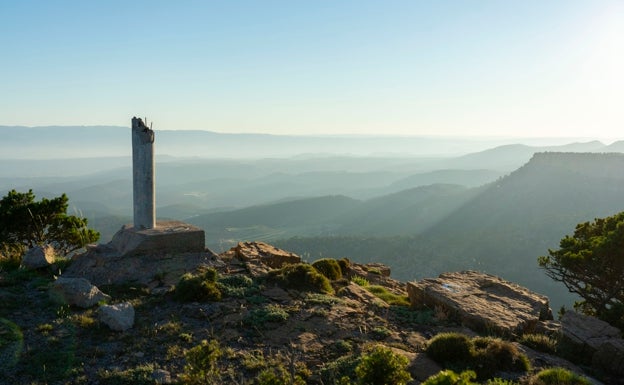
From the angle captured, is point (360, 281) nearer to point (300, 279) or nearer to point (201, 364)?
point (300, 279)

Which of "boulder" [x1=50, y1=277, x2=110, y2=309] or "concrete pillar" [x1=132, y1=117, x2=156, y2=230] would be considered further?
"concrete pillar" [x1=132, y1=117, x2=156, y2=230]

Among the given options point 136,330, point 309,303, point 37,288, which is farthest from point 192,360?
point 37,288

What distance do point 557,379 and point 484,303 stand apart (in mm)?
6543

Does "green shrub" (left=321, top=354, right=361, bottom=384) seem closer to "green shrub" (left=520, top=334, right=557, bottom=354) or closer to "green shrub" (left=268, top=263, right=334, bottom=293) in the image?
"green shrub" (left=268, top=263, right=334, bottom=293)

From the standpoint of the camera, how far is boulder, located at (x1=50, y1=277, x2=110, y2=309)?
493 inches

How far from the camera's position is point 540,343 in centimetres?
1288

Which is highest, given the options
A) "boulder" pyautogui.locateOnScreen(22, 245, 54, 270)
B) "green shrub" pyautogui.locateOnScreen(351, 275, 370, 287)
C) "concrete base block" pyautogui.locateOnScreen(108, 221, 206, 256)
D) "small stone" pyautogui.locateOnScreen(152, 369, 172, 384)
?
"concrete base block" pyautogui.locateOnScreen(108, 221, 206, 256)

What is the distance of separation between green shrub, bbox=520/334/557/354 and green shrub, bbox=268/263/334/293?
714 cm

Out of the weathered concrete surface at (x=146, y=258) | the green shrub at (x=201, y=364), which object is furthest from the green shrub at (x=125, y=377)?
the weathered concrete surface at (x=146, y=258)

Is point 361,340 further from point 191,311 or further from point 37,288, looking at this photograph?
point 37,288

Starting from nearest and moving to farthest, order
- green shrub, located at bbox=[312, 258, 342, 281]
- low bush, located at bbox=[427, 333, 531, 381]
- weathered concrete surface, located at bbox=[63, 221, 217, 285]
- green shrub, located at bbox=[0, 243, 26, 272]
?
low bush, located at bbox=[427, 333, 531, 381], weathered concrete surface, located at bbox=[63, 221, 217, 285], green shrub, located at bbox=[0, 243, 26, 272], green shrub, located at bbox=[312, 258, 342, 281]

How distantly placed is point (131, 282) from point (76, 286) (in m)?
2.47

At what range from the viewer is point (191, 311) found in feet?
41.6

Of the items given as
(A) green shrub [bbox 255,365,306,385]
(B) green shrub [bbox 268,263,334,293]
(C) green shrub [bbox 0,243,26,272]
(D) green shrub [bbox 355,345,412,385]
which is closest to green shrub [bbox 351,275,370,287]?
(B) green shrub [bbox 268,263,334,293]
